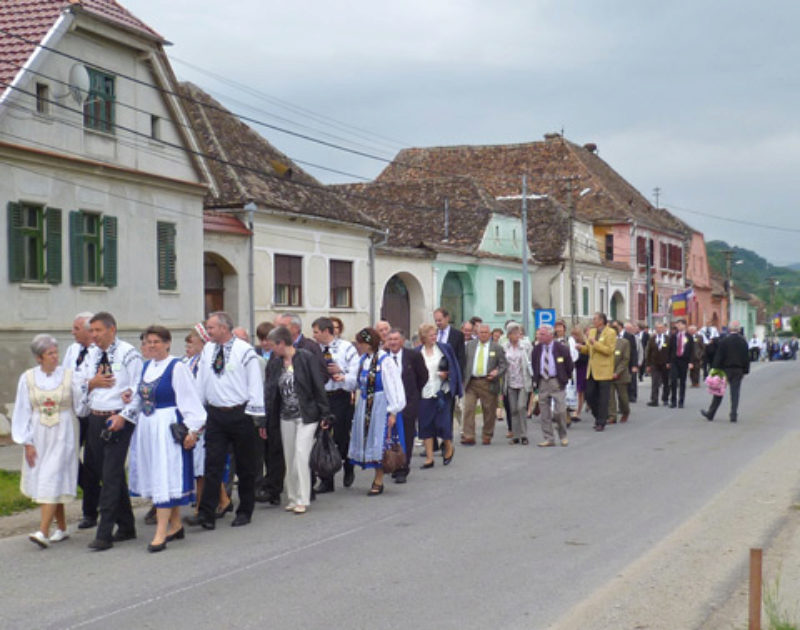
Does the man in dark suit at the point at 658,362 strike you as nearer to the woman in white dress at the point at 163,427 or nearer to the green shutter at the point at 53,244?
the green shutter at the point at 53,244

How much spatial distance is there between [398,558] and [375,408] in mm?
3340

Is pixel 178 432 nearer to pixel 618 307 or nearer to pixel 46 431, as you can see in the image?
pixel 46 431

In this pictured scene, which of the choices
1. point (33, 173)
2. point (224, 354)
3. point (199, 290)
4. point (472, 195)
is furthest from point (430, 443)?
point (472, 195)

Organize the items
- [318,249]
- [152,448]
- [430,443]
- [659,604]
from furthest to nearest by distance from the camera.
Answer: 1. [318,249]
2. [430,443]
3. [152,448]
4. [659,604]

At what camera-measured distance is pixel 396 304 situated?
36.7m

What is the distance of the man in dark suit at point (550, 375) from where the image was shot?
15.8m

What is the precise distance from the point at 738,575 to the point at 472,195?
3951cm

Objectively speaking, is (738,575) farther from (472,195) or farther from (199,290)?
(472,195)

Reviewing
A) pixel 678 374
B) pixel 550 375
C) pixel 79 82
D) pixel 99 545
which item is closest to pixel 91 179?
pixel 79 82

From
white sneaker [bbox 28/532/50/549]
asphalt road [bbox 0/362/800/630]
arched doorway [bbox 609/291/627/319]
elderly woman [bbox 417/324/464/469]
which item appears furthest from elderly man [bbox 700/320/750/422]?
arched doorway [bbox 609/291/627/319]

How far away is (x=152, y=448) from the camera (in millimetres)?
8578

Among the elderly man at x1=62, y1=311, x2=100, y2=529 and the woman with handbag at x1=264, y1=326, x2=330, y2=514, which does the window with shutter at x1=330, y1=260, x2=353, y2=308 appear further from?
the elderly man at x1=62, y1=311, x2=100, y2=529

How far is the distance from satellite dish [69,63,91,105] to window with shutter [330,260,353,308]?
12.4m

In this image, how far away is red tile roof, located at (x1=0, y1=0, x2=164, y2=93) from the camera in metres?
18.5
